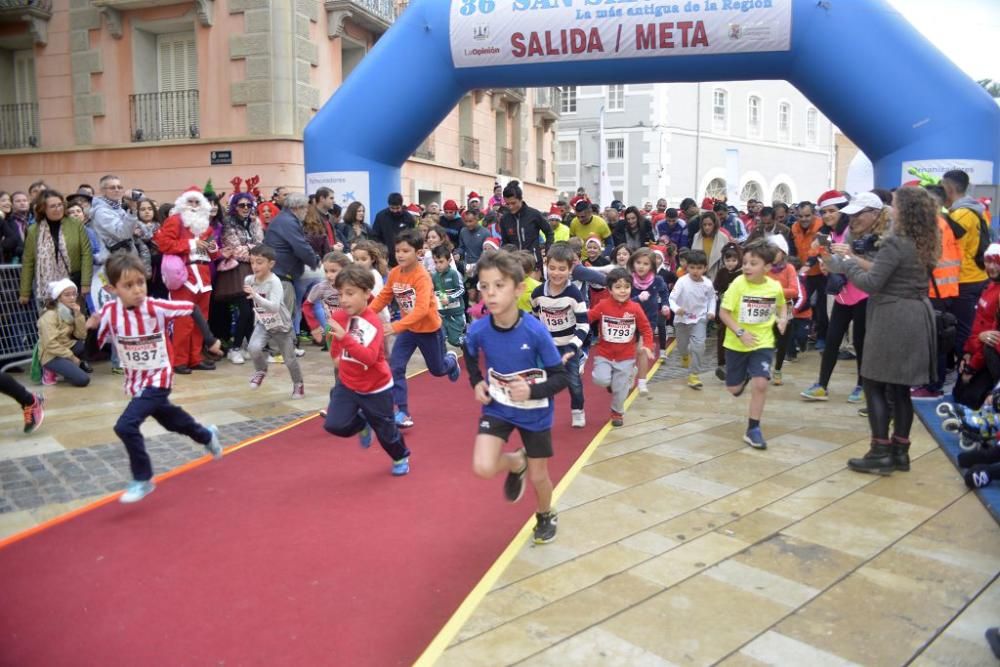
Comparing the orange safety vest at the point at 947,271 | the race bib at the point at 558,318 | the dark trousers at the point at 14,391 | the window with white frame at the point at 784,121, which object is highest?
the window with white frame at the point at 784,121

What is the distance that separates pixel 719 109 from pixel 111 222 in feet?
125

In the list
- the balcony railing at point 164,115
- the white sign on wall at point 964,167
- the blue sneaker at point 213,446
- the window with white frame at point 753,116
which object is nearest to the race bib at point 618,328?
the blue sneaker at point 213,446

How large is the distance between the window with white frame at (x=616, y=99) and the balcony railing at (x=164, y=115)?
27.7 m

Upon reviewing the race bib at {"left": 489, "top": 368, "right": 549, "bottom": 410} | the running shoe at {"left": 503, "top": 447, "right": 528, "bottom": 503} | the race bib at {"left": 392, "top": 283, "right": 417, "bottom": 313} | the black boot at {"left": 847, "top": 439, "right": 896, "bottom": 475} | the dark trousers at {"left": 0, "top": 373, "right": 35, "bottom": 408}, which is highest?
the race bib at {"left": 392, "top": 283, "right": 417, "bottom": 313}

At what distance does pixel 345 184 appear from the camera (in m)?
11.1

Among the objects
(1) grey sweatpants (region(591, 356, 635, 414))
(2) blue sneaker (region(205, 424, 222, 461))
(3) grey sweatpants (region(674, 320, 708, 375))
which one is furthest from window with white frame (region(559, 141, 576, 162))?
(2) blue sneaker (region(205, 424, 222, 461))

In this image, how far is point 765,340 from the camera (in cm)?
630

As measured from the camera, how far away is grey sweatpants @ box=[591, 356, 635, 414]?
687 cm

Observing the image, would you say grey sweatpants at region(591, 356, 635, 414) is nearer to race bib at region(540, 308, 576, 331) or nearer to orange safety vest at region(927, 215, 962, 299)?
race bib at region(540, 308, 576, 331)

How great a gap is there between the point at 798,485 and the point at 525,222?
5.75 meters

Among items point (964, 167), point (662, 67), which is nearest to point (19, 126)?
point (662, 67)

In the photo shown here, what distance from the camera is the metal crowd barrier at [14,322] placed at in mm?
8469

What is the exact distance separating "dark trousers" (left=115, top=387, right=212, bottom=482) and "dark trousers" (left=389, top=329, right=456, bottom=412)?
67.9 inches

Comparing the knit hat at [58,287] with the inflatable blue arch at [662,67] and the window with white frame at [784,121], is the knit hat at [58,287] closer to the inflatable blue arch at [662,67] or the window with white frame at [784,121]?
the inflatable blue arch at [662,67]
